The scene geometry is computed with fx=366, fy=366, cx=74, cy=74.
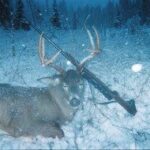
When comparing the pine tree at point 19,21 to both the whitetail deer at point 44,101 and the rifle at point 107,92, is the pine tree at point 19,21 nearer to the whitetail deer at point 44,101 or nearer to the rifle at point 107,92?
the rifle at point 107,92

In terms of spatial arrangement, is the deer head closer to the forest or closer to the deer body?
the forest

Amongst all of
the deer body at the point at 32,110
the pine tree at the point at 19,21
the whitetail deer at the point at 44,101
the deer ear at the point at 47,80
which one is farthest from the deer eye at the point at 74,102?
the pine tree at the point at 19,21

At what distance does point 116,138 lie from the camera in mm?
8125

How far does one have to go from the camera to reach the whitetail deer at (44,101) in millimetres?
8609

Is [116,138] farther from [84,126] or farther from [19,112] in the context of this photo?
[19,112]

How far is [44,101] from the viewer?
9.23m

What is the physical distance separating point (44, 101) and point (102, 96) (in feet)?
5.97

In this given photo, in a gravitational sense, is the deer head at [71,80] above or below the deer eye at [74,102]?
above

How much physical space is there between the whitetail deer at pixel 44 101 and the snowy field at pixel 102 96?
12.1 inches

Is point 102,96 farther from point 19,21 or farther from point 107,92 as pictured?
point 19,21

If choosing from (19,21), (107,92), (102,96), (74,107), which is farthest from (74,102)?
(19,21)

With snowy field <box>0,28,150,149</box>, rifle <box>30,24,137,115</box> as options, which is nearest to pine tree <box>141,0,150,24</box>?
snowy field <box>0,28,150,149</box>

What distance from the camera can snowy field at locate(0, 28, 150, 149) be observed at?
7.96 metres

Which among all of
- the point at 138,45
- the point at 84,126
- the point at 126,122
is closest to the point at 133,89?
the point at 126,122
